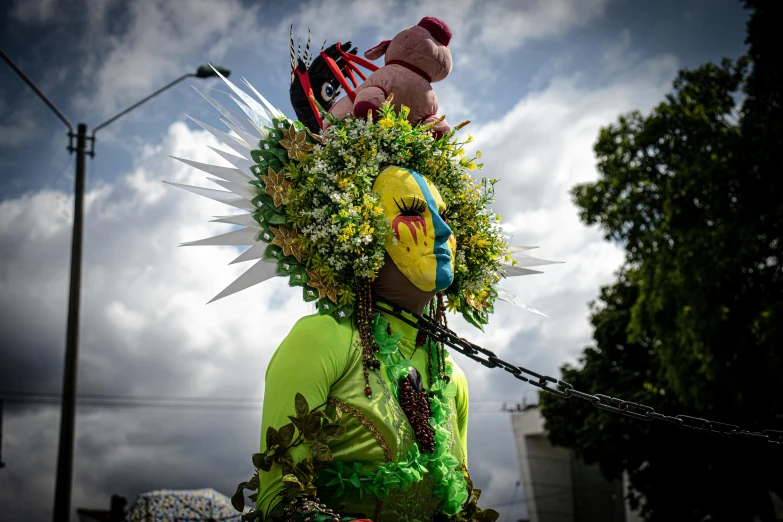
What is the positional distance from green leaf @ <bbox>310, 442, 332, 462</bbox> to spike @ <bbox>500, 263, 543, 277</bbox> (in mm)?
1792

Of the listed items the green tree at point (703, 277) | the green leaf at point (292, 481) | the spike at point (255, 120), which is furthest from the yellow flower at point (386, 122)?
the green tree at point (703, 277)

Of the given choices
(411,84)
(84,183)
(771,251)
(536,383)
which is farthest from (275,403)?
(771,251)

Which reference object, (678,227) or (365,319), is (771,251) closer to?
(678,227)

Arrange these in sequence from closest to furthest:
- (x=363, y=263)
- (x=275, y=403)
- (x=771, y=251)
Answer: (x=275, y=403), (x=363, y=263), (x=771, y=251)

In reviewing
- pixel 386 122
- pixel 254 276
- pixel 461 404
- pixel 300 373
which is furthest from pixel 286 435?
pixel 386 122

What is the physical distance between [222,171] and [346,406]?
1.40 meters

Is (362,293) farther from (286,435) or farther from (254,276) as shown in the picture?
(286,435)

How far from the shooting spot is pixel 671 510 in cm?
1705

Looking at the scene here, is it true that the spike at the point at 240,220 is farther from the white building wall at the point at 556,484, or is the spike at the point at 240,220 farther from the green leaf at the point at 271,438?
the white building wall at the point at 556,484

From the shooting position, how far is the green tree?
42.3ft

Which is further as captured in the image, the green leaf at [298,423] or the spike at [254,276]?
the spike at [254,276]

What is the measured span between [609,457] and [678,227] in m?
5.89

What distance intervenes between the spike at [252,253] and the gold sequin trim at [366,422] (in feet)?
2.97

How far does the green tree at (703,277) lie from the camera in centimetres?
1289
